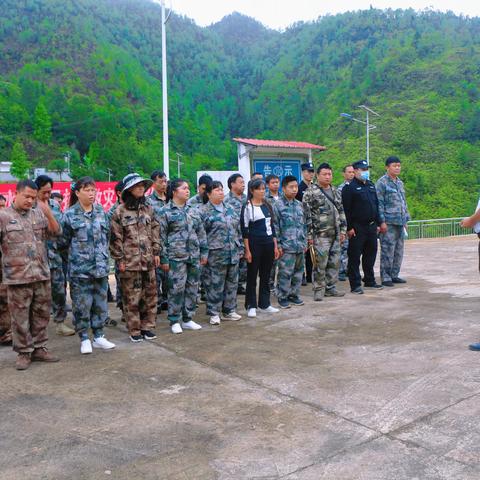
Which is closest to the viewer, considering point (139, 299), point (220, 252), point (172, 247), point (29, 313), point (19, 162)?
point (29, 313)

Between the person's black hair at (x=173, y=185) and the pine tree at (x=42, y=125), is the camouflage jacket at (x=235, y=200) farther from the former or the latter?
the pine tree at (x=42, y=125)

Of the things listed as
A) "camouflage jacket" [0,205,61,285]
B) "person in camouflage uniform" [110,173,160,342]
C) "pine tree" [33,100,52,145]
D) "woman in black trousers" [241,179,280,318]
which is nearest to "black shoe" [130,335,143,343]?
"person in camouflage uniform" [110,173,160,342]

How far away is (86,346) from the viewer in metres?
5.03

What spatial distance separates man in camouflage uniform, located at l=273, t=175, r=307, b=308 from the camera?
6684 millimetres

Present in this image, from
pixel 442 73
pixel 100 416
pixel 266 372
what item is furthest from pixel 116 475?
pixel 442 73

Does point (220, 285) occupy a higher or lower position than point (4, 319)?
higher

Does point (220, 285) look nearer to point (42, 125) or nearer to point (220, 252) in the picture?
point (220, 252)

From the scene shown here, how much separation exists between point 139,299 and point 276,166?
5.73 m

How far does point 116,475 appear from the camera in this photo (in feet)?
9.30

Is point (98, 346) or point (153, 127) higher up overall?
point (153, 127)

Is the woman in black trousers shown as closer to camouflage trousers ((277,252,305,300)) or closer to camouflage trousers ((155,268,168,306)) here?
camouflage trousers ((277,252,305,300))

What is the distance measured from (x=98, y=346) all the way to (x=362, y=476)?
3.04 metres

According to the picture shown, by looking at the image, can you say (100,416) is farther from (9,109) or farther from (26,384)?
(9,109)

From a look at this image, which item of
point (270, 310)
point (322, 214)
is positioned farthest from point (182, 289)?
point (322, 214)
